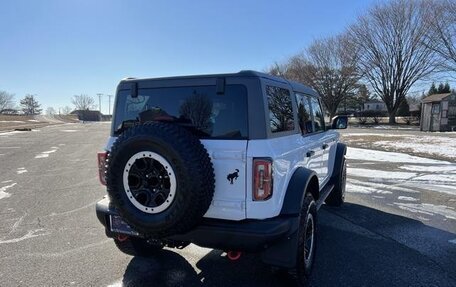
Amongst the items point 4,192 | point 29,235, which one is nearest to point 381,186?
point 29,235

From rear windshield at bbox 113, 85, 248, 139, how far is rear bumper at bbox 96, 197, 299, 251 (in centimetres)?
71

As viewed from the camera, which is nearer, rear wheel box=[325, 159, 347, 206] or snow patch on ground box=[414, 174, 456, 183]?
rear wheel box=[325, 159, 347, 206]

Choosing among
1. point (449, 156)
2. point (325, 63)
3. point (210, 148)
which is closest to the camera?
point (210, 148)

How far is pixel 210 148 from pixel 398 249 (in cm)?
280

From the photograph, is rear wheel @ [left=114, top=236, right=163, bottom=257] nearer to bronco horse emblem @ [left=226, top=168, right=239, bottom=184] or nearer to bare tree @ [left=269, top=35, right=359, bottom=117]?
bronco horse emblem @ [left=226, top=168, right=239, bottom=184]

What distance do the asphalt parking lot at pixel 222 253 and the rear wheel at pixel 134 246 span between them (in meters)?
0.08

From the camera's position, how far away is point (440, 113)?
1138 inches

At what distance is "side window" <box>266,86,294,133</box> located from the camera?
3297 mm

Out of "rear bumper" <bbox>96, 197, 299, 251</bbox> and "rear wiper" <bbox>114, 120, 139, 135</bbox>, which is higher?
"rear wiper" <bbox>114, 120, 139, 135</bbox>

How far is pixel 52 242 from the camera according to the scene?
458 centimetres

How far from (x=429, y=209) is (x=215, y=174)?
4.76 metres

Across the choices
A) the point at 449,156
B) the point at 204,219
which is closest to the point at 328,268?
the point at 204,219

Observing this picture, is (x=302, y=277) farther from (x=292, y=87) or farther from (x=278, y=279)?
(x=292, y=87)

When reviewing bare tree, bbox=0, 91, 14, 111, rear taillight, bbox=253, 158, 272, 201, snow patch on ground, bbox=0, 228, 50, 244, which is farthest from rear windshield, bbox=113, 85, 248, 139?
bare tree, bbox=0, 91, 14, 111
